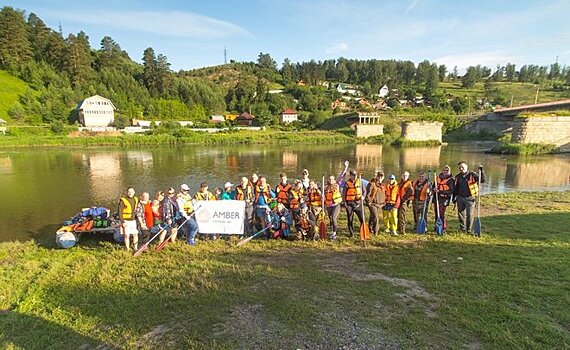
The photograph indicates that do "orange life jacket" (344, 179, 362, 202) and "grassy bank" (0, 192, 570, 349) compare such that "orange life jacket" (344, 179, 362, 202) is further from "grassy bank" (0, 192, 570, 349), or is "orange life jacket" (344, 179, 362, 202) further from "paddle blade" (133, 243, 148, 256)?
"paddle blade" (133, 243, 148, 256)

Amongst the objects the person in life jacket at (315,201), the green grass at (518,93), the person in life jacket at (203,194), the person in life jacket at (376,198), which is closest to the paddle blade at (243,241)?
the person in life jacket at (203,194)

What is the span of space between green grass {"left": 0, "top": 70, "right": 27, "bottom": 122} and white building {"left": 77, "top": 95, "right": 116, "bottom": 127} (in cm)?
1378

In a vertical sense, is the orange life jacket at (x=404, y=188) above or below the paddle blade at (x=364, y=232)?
above

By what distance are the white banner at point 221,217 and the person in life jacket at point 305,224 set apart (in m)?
2.02

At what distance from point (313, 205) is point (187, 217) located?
4349mm

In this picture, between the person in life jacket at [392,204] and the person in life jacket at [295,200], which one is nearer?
the person in life jacket at [295,200]

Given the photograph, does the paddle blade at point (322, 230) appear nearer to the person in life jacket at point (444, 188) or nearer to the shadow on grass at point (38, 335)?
the person in life jacket at point (444, 188)

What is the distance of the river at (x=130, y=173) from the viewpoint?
63.5 ft

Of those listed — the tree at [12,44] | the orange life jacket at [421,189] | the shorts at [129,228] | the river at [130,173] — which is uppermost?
the tree at [12,44]

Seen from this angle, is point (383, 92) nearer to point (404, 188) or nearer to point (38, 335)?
point (404, 188)

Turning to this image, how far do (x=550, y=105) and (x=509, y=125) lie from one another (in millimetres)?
10695

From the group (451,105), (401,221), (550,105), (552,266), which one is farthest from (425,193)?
(451,105)

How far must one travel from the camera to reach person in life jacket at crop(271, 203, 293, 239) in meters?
11.7

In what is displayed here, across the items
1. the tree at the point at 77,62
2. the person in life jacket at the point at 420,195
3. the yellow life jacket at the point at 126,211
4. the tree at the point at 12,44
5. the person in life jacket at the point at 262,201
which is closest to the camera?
the yellow life jacket at the point at 126,211
